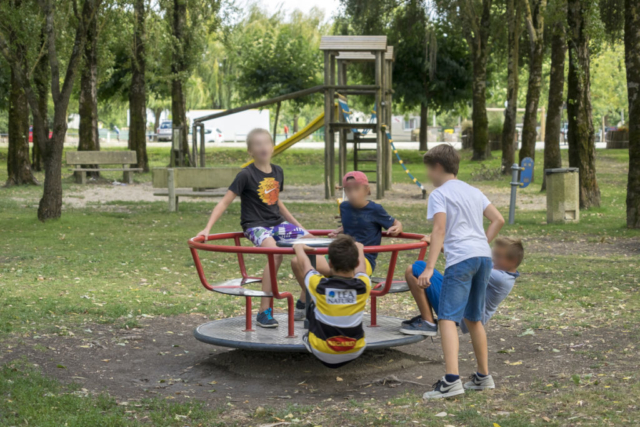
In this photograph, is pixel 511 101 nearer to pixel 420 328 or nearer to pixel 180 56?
pixel 180 56

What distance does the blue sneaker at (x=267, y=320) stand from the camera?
19.0 feet

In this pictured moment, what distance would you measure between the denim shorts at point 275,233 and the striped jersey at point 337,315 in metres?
0.82

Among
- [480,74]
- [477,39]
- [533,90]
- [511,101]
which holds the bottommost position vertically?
[533,90]

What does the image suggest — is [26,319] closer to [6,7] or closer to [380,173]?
[6,7]

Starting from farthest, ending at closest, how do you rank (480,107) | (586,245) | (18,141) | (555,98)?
(480,107) < (18,141) < (555,98) < (586,245)

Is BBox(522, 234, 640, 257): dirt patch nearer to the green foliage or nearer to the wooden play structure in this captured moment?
the wooden play structure

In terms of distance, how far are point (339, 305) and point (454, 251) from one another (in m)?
0.82

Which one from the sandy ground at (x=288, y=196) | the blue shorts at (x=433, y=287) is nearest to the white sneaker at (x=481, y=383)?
the blue shorts at (x=433, y=287)

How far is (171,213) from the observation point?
1494cm

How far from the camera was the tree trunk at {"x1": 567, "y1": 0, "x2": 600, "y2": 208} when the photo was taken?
14062 mm

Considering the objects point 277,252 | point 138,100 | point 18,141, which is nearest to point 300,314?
point 277,252

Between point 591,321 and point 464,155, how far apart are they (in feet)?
91.4

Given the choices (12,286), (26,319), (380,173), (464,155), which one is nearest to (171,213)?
Result: (380,173)

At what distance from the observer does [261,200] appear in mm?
5680
